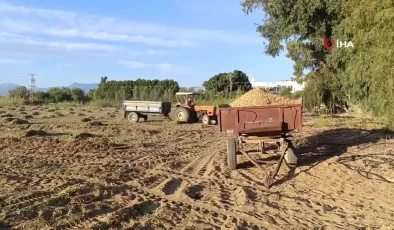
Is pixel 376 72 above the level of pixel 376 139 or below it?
above

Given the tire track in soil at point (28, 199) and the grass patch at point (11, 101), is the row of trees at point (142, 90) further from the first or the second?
the tire track in soil at point (28, 199)

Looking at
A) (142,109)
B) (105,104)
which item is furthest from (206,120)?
(105,104)

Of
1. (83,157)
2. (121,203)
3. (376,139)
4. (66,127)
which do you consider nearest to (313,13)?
(376,139)

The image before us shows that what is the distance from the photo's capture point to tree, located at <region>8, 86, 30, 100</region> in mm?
47263

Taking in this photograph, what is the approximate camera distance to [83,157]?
11.3 m

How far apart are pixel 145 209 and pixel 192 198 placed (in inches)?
42.1

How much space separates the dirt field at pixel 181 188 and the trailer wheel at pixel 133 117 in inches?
386

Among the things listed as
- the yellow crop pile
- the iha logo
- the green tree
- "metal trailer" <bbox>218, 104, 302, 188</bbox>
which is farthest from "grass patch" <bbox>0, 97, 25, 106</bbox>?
"metal trailer" <bbox>218, 104, 302, 188</bbox>

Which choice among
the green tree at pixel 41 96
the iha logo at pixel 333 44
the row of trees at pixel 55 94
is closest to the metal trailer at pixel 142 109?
the iha logo at pixel 333 44

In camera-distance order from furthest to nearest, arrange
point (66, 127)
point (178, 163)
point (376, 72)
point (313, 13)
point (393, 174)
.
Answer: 1. point (313, 13)
2. point (66, 127)
3. point (376, 72)
4. point (178, 163)
5. point (393, 174)

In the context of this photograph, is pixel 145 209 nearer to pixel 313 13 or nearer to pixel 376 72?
pixel 376 72

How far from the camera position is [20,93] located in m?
48.1

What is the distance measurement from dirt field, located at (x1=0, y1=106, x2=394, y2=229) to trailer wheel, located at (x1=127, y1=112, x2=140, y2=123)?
32.1ft

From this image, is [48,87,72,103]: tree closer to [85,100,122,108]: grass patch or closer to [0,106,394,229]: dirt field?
[85,100,122,108]: grass patch
